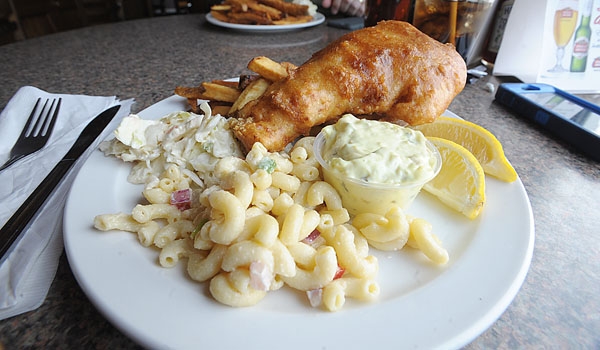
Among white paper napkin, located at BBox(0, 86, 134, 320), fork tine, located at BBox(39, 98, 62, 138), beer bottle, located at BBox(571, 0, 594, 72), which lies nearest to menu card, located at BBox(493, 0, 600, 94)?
beer bottle, located at BBox(571, 0, 594, 72)

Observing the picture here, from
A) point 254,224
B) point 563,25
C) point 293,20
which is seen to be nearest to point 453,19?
point 563,25

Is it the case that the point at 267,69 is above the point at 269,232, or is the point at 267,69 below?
above

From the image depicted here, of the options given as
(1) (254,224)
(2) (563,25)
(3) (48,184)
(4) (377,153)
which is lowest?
(3) (48,184)

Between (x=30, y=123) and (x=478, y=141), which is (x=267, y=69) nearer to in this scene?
(x=478, y=141)

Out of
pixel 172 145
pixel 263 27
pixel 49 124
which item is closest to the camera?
pixel 172 145

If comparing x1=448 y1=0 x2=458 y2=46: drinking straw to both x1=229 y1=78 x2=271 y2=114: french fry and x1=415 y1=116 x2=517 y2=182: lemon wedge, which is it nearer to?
x1=415 y1=116 x2=517 y2=182: lemon wedge

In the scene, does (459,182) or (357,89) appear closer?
(459,182)

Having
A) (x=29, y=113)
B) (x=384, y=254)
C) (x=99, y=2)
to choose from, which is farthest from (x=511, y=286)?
(x=99, y=2)
